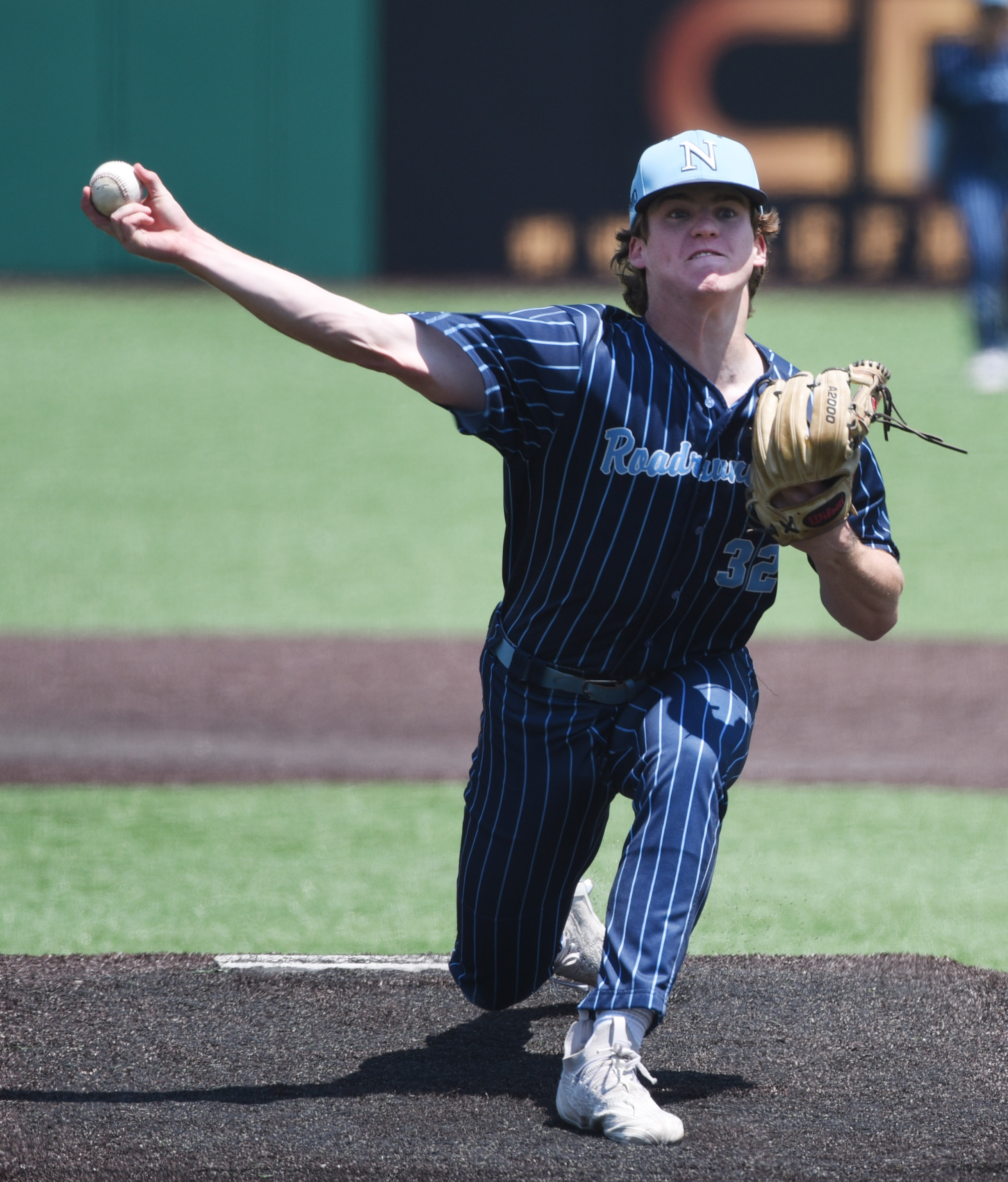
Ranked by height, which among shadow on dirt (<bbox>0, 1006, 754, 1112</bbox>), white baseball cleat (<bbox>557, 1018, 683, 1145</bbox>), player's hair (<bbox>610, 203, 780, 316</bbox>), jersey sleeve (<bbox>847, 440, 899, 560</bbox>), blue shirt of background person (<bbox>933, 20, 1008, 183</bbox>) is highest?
blue shirt of background person (<bbox>933, 20, 1008, 183</bbox>)

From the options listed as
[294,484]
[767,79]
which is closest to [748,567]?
[294,484]

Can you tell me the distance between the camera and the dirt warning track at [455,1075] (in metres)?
2.61

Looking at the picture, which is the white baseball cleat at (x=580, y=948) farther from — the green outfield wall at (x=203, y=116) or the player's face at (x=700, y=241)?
the green outfield wall at (x=203, y=116)

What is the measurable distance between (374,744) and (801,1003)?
2372 mm

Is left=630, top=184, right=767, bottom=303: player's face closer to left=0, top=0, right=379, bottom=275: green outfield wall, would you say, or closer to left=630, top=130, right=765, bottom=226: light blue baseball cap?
left=630, top=130, right=765, bottom=226: light blue baseball cap

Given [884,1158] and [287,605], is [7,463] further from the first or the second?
[884,1158]

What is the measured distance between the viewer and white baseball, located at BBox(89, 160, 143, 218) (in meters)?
2.72

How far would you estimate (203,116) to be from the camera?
49.5 feet

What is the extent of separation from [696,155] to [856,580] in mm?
756

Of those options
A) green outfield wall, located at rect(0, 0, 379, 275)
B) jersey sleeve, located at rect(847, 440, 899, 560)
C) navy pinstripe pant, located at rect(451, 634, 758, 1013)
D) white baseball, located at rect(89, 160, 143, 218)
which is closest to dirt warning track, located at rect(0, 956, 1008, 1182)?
navy pinstripe pant, located at rect(451, 634, 758, 1013)

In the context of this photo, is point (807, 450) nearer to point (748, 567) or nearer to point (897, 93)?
point (748, 567)

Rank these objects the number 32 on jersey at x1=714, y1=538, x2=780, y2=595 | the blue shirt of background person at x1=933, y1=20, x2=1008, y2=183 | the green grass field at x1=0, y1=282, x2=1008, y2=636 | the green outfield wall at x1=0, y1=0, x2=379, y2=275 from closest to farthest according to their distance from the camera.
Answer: the number 32 on jersey at x1=714, y1=538, x2=780, y2=595, the green grass field at x1=0, y1=282, x2=1008, y2=636, the blue shirt of background person at x1=933, y1=20, x2=1008, y2=183, the green outfield wall at x1=0, y1=0, x2=379, y2=275

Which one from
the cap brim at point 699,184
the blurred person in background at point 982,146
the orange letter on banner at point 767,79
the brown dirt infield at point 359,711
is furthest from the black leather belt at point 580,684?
the orange letter on banner at point 767,79

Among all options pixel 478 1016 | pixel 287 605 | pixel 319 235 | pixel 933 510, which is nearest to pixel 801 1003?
pixel 478 1016
